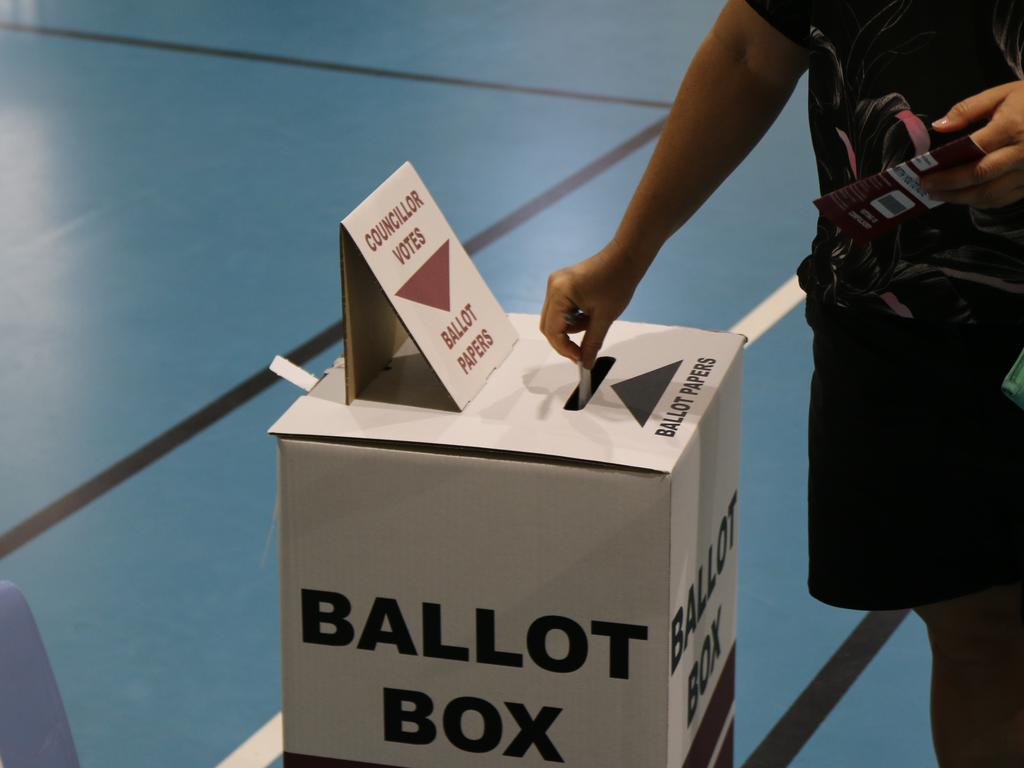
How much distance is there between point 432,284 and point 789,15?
42 cm

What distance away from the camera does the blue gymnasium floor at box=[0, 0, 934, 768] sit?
2271 millimetres

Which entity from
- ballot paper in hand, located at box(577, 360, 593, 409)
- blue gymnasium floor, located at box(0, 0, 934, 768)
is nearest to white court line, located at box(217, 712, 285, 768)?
blue gymnasium floor, located at box(0, 0, 934, 768)

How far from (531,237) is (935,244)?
2.49 metres

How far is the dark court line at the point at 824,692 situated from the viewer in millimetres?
2104

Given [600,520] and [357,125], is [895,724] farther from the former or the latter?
[357,125]

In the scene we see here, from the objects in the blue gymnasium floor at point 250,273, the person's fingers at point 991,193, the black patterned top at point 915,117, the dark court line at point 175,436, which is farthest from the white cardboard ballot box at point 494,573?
the dark court line at point 175,436

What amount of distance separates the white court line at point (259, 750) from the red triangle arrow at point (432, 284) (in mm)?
864

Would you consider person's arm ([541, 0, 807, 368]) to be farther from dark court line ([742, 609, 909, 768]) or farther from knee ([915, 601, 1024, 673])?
dark court line ([742, 609, 909, 768])

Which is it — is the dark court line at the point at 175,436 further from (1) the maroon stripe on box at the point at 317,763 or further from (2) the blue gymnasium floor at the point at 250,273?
(1) the maroon stripe on box at the point at 317,763

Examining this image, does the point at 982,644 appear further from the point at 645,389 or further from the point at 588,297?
the point at 588,297

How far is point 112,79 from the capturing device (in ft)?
16.1

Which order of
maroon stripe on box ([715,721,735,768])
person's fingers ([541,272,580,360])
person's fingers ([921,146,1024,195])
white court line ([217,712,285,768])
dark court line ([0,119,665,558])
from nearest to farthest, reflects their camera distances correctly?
person's fingers ([921,146,1024,195]) → person's fingers ([541,272,580,360]) → maroon stripe on box ([715,721,735,768]) → white court line ([217,712,285,768]) → dark court line ([0,119,665,558])

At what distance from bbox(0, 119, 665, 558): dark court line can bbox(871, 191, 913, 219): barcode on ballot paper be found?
179cm

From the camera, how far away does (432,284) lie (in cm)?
149
